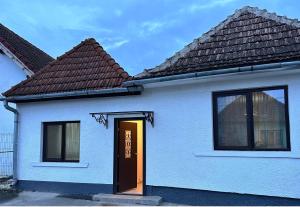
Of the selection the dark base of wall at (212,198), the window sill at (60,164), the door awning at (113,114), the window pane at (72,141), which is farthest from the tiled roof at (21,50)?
the dark base of wall at (212,198)

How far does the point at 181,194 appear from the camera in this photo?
9828 millimetres

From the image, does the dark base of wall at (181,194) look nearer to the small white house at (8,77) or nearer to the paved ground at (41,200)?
the paved ground at (41,200)

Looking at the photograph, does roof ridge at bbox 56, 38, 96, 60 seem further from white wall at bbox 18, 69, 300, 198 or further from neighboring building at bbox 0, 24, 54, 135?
neighboring building at bbox 0, 24, 54, 135

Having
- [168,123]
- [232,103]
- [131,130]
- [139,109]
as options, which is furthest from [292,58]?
[131,130]

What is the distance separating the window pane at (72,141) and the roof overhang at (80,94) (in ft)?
3.08

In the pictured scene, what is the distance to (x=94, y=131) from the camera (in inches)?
442

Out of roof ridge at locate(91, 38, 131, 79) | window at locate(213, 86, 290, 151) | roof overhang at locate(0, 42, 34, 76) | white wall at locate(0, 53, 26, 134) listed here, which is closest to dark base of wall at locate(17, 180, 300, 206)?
window at locate(213, 86, 290, 151)

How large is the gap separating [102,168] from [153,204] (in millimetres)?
2127

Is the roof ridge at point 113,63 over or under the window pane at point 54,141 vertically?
over

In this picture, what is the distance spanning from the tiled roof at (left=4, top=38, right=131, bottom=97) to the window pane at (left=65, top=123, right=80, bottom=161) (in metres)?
1.19

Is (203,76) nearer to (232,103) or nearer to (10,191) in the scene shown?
(232,103)

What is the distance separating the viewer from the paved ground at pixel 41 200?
1010cm

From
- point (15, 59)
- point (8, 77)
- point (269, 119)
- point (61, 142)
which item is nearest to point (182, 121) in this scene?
point (269, 119)

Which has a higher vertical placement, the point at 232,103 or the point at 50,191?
the point at 232,103
